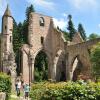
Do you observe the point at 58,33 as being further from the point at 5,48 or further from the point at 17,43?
the point at 17,43

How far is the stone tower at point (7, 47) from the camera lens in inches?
1683

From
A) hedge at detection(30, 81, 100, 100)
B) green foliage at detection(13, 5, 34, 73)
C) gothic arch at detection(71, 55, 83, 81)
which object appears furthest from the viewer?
green foliage at detection(13, 5, 34, 73)

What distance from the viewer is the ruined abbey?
144 ft

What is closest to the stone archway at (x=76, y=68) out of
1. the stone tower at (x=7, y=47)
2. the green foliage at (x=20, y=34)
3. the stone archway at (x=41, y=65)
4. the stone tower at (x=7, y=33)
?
the stone tower at (x=7, y=47)

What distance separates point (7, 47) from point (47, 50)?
6556mm

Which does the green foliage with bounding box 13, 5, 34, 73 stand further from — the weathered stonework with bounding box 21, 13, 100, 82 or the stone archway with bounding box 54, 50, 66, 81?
the stone archway with bounding box 54, 50, 66, 81

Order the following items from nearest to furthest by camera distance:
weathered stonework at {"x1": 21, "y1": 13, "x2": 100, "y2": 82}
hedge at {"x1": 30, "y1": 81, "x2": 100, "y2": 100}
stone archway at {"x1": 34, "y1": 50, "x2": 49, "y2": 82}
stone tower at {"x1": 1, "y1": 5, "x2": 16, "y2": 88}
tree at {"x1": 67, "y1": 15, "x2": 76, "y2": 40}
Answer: hedge at {"x1": 30, "y1": 81, "x2": 100, "y2": 100} → stone tower at {"x1": 1, "y1": 5, "x2": 16, "y2": 88} → weathered stonework at {"x1": 21, "y1": 13, "x2": 100, "y2": 82} → stone archway at {"x1": 34, "y1": 50, "x2": 49, "y2": 82} → tree at {"x1": 67, "y1": 15, "x2": 76, "y2": 40}

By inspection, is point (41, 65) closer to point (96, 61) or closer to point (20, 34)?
Answer: point (20, 34)

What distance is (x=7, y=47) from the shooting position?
46.1 metres

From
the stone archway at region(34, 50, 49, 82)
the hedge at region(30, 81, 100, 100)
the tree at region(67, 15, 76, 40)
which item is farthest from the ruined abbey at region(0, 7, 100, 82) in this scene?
the hedge at region(30, 81, 100, 100)

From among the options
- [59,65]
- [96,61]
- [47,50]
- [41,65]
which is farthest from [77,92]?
[41,65]

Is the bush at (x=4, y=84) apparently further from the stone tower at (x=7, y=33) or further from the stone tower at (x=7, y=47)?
the stone tower at (x=7, y=33)

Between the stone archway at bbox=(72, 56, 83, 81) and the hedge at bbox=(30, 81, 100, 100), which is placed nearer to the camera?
the hedge at bbox=(30, 81, 100, 100)

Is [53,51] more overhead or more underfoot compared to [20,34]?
more underfoot
